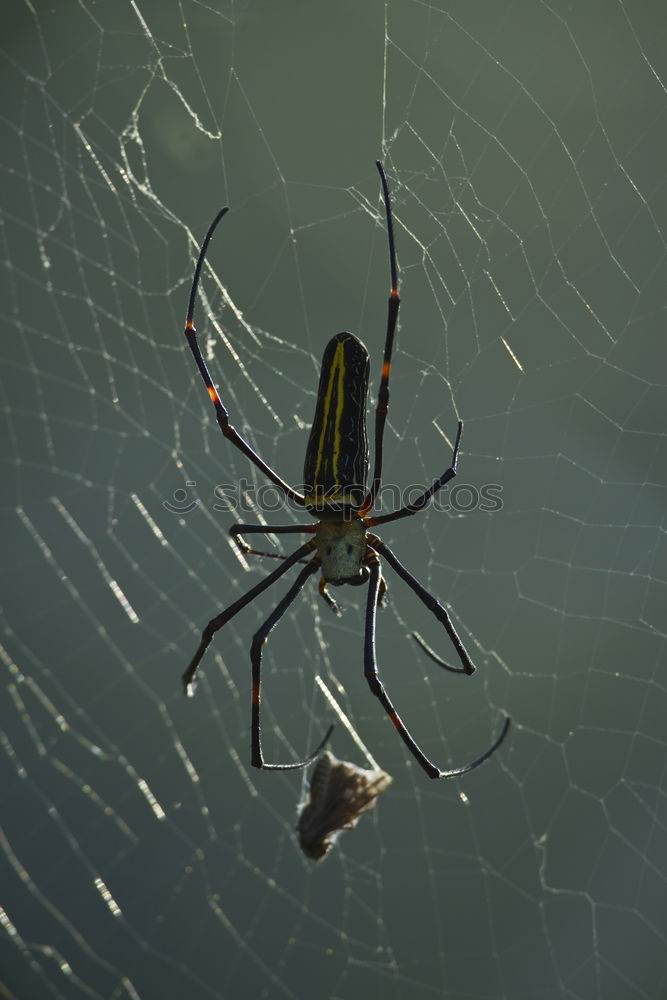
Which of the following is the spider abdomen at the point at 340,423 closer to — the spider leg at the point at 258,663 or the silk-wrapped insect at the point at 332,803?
the spider leg at the point at 258,663

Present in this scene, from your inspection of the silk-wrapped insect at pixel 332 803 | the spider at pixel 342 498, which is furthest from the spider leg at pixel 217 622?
the silk-wrapped insect at pixel 332 803

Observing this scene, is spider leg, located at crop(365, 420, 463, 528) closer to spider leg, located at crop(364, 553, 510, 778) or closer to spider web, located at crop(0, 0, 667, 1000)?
spider leg, located at crop(364, 553, 510, 778)

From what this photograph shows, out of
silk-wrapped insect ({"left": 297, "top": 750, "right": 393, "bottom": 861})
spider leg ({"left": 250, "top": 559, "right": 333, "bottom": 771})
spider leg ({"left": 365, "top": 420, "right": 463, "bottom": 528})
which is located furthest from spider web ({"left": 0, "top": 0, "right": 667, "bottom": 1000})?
spider leg ({"left": 365, "top": 420, "right": 463, "bottom": 528})

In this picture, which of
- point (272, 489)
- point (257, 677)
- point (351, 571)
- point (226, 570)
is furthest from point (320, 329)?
point (257, 677)

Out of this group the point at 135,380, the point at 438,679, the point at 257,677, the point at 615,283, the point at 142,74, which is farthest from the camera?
the point at 135,380

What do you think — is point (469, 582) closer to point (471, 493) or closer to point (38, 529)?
point (471, 493)
